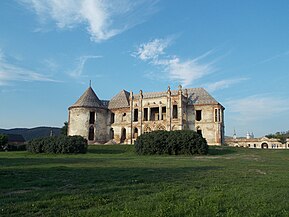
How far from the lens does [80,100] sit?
56.3m

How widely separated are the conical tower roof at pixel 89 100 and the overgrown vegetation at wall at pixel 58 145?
20379 millimetres

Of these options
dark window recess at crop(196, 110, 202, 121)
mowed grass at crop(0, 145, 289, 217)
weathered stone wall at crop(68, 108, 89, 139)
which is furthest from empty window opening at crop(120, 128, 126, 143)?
mowed grass at crop(0, 145, 289, 217)

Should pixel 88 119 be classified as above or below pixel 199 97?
below

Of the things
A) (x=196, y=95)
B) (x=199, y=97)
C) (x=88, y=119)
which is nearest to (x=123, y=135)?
(x=88, y=119)

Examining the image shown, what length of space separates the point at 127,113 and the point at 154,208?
50158mm

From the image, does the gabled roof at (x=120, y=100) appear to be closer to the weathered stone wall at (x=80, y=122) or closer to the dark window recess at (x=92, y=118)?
the dark window recess at (x=92, y=118)

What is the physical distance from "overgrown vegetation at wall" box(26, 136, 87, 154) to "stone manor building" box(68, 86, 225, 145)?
64.8 ft

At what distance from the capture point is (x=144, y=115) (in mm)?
54938

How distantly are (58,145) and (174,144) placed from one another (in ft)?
42.6

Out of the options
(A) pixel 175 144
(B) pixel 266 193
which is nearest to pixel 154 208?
(B) pixel 266 193

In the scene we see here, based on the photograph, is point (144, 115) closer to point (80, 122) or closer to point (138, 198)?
point (80, 122)

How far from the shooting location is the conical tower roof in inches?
2168

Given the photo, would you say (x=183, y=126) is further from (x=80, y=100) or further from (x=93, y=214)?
(x=93, y=214)

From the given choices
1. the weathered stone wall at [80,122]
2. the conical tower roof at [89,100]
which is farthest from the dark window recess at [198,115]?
the weathered stone wall at [80,122]
